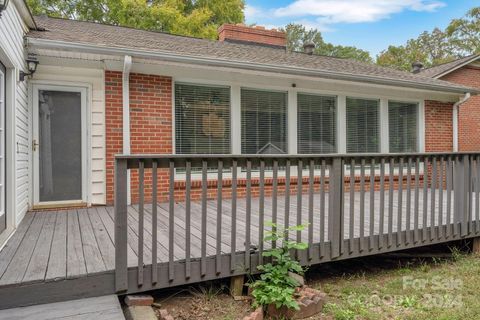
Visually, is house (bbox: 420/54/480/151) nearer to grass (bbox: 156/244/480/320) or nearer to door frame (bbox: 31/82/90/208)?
grass (bbox: 156/244/480/320)

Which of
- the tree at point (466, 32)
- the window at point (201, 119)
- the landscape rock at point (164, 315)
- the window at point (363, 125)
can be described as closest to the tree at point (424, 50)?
the tree at point (466, 32)

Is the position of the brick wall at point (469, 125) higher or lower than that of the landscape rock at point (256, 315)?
higher

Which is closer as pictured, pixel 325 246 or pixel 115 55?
pixel 325 246

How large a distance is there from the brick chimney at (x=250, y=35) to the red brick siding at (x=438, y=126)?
12.8 feet

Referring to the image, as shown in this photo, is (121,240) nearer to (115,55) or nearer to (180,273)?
(180,273)

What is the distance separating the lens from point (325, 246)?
3.19 m

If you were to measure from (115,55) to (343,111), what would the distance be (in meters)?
4.19

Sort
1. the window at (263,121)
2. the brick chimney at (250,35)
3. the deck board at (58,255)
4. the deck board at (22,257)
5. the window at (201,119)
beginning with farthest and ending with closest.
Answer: the brick chimney at (250,35), the window at (263,121), the window at (201,119), the deck board at (58,255), the deck board at (22,257)

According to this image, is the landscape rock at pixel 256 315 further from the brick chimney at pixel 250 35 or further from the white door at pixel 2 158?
the brick chimney at pixel 250 35

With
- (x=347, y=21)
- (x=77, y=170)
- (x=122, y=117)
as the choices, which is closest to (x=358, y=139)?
(x=122, y=117)

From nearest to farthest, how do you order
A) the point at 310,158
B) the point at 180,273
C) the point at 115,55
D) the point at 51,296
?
the point at 51,296 → the point at 180,273 → the point at 310,158 → the point at 115,55

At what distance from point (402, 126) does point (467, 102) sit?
229 inches

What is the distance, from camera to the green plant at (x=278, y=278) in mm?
2527

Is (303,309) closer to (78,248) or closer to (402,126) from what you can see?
(78,248)
